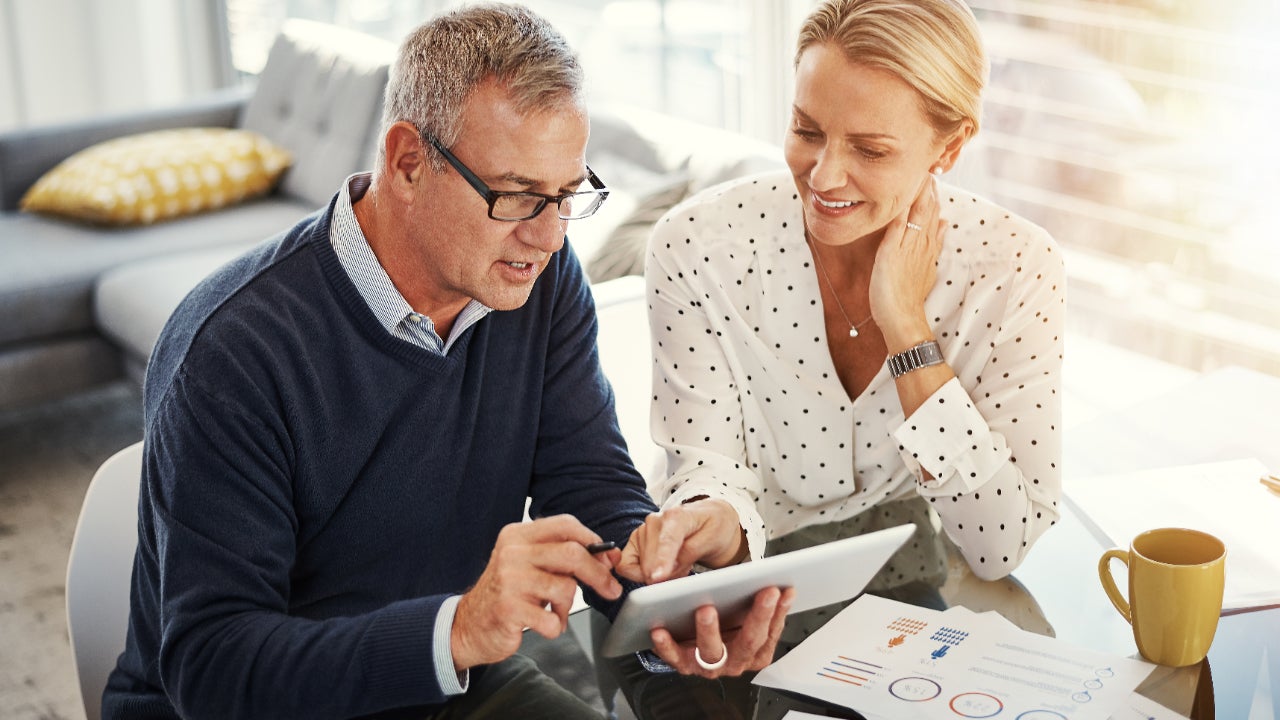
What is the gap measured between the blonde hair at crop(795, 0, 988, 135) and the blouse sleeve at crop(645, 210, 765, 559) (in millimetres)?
314

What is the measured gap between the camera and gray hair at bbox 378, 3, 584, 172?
114 centimetres

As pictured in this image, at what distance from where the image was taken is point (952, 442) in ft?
4.45

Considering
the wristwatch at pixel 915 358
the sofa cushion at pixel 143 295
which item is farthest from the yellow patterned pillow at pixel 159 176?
the wristwatch at pixel 915 358

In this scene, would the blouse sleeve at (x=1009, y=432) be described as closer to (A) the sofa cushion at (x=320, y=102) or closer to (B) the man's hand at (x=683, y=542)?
(B) the man's hand at (x=683, y=542)

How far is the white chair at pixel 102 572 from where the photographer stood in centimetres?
123

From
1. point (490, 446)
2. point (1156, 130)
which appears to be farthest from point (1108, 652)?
point (1156, 130)

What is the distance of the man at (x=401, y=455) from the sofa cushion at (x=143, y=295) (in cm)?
175

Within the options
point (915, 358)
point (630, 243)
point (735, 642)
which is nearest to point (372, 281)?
point (735, 642)

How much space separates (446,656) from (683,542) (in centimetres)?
29

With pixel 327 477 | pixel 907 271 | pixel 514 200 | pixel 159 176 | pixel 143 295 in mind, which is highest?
pixel 514 200

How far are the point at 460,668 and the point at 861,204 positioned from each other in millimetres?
684

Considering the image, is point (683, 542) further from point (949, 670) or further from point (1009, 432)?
point (1009, 432)

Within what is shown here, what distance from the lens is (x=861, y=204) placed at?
54.5 inches

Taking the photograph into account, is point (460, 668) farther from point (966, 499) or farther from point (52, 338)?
point (52, 338)
